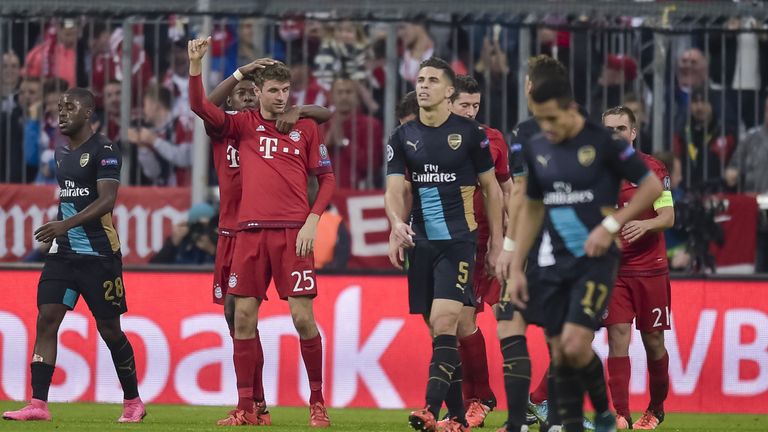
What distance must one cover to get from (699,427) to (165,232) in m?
5.13

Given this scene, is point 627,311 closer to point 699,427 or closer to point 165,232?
point 699,427

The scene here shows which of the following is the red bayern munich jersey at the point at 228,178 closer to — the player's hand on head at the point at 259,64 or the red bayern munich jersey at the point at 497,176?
the player's hand on head at the point at 259,64

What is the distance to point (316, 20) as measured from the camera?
1441 centimetres

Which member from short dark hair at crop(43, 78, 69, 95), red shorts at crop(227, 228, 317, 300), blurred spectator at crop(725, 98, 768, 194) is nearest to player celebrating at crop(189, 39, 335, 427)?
red shorts at crop(227, 228, 317, 300)

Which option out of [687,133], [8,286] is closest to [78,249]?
[8,286]

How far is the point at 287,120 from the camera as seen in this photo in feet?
36.4

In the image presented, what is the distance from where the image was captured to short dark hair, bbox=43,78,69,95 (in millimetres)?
14453

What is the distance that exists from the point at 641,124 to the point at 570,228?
6.15 metres

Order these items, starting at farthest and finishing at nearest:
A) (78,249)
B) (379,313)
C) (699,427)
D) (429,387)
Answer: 1. (379,313)
2. (699,427)
3. (78,249)
4. (429,387)

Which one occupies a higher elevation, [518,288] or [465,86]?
[465,86]

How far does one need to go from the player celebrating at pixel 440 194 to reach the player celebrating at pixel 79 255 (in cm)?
226

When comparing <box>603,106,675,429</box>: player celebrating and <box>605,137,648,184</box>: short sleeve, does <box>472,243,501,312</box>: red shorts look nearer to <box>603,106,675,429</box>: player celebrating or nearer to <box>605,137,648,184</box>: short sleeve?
<box>603,106,675,429</box>: player celebrating

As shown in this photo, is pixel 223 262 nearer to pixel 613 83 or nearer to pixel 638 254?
pixel 638 254

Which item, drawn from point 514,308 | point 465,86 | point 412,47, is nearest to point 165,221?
point 412,47
